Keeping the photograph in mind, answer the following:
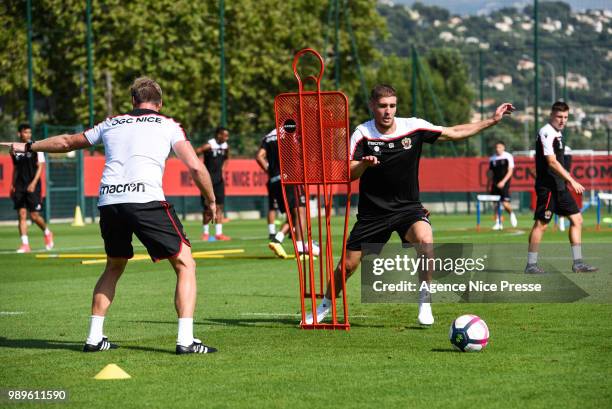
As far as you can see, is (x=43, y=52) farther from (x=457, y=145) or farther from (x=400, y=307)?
(x=400, y=307)

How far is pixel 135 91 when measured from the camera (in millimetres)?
9086

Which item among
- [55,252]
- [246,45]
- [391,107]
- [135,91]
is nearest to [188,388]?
[135,91]

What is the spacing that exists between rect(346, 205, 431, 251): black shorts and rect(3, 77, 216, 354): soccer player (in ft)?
5.97

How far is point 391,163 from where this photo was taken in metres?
10.5

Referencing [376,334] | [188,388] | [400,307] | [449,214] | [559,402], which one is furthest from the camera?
[449,214]

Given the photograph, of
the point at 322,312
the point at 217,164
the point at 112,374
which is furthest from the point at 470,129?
the point at 217,164

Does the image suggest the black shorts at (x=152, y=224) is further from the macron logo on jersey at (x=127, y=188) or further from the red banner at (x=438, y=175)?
the red banner at (x=438, y=175)

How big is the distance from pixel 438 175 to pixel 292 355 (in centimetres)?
3546

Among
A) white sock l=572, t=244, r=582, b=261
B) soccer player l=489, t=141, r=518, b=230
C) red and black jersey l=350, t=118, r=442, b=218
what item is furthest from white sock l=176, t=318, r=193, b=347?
soccer player l=489, t=141, r=518, b=230

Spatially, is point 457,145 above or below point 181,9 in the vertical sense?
below

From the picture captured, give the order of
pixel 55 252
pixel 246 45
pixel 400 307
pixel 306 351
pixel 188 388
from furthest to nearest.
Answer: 1. pixel 246 45
2. pixel 55 252
3. pixel 400 307
4. pixel 306 351
5. pixel 188 388

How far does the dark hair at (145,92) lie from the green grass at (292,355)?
6.09 ft

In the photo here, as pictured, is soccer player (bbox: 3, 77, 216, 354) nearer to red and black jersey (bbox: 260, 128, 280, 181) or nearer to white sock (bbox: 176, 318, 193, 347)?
white sock (bbox: 176, 318, 193, 347)

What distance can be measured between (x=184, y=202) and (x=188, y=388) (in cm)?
3435
